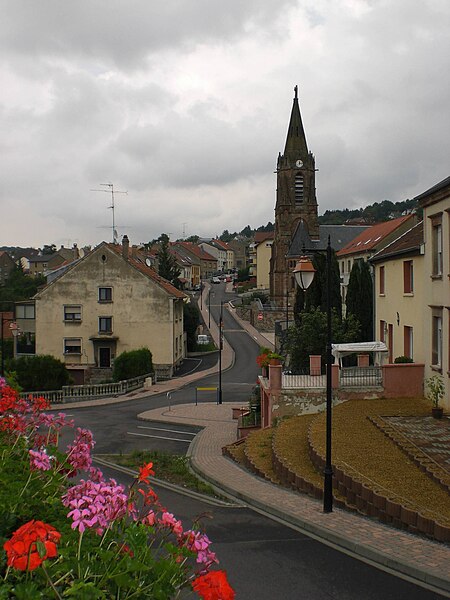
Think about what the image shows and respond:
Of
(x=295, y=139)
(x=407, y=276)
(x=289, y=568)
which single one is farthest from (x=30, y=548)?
(x=295, y=139)

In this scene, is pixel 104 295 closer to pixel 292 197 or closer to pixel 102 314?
pixel 102 314

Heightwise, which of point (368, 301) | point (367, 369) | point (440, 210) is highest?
point (440, 210)

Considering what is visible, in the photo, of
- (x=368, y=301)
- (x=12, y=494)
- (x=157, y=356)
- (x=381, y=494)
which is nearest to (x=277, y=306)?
(x=157, y=356)

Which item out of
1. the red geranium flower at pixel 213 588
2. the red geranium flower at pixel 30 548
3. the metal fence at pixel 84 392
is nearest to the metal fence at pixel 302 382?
the red geranium flower at pixel 213 588

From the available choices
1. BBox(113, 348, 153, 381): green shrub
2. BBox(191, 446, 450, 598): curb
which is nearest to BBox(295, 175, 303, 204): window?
BBox(113, 348, 153, 381): green shrub

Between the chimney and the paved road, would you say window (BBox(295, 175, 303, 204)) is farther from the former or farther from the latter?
the paved road

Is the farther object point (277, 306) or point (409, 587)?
point (277, 306)

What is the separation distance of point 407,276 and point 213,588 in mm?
22373

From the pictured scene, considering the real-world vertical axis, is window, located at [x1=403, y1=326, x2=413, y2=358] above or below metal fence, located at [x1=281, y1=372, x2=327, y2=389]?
above

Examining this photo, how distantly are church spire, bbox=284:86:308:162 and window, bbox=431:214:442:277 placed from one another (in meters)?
69.2

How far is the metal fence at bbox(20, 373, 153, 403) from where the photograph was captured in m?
37.6

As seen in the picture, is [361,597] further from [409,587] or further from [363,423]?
[363,423]

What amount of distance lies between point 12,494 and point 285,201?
272 feet

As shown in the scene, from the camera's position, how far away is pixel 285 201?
86.5 metres
